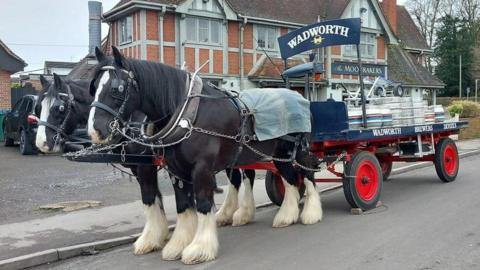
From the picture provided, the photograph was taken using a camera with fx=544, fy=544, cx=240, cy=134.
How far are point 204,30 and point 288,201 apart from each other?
56.9 feet

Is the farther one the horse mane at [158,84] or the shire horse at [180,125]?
the horse mane at [158,84]

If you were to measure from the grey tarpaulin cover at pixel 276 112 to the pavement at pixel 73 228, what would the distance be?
2175mm

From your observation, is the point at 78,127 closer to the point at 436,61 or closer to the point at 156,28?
the point at 156,28

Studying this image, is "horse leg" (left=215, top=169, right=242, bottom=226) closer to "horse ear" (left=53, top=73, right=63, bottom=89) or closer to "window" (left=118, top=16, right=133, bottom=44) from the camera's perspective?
"horse ear" (left=53, top=73, right=63, bottom=89)

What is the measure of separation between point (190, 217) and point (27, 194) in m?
5.37

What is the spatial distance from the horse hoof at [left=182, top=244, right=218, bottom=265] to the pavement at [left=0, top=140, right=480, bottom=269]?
150 centimetres

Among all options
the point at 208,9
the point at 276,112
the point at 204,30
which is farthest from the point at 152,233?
the point at 208,9

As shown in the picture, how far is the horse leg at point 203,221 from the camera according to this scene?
218 inches

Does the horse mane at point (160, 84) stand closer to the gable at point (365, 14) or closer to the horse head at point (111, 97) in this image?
the horse head at point (111, 97)

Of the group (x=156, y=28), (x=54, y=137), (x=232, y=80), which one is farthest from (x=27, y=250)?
(x=232, y=80)

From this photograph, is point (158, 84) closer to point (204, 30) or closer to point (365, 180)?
point (365, 180)

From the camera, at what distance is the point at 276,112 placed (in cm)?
676

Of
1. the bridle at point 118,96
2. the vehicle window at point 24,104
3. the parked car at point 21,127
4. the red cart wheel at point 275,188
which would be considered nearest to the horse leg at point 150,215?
the bridle at point 118,96

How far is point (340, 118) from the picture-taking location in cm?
759
